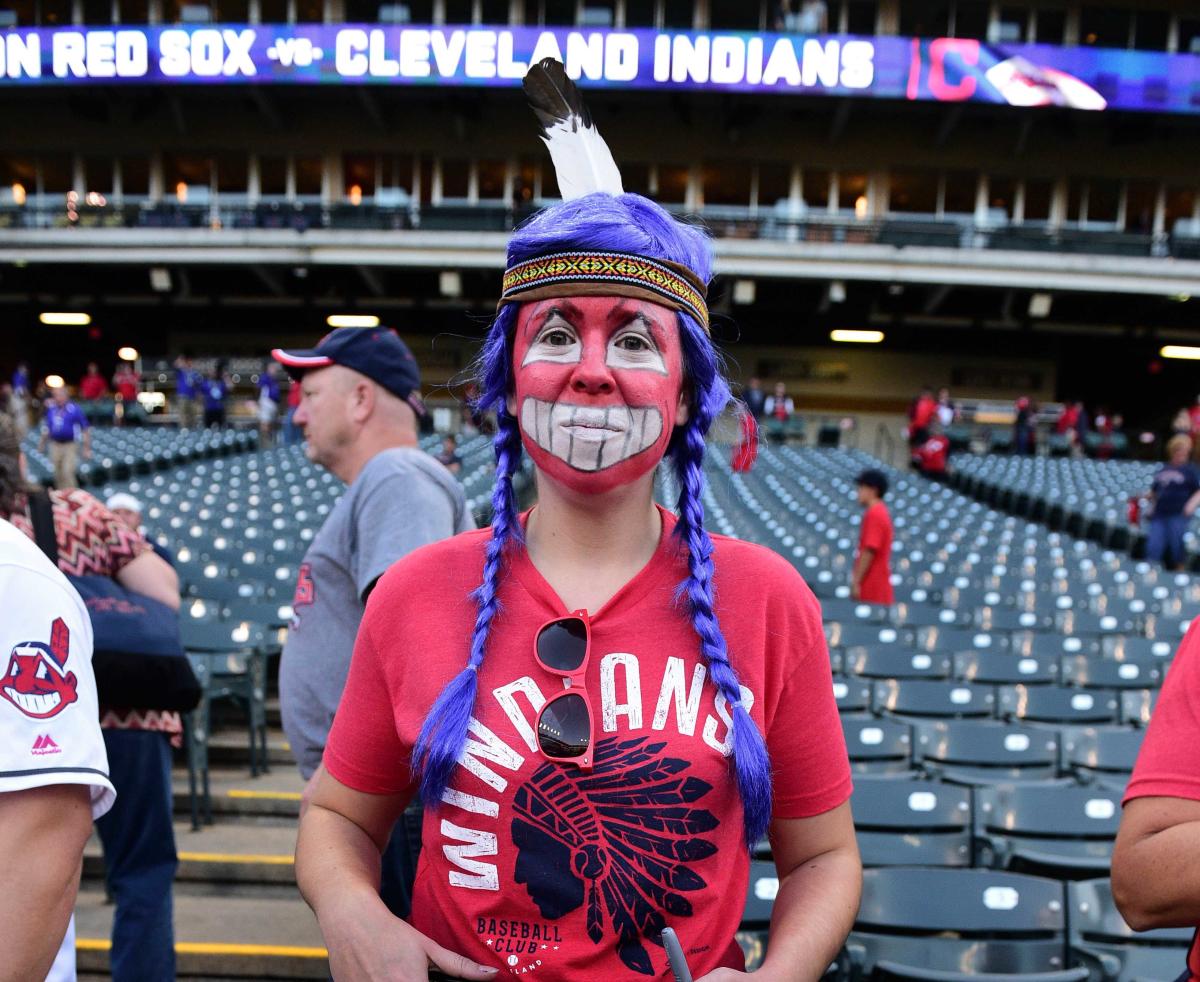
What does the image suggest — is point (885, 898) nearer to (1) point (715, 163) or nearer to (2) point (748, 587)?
(2) point (748, 587)

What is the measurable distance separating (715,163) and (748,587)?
24709 mm

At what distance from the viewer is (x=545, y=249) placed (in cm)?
141

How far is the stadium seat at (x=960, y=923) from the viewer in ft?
9.57

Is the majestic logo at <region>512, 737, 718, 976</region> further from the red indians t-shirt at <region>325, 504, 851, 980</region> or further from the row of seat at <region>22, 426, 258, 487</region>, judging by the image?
the row of seat at <region>22, 426, 258, 487</region>

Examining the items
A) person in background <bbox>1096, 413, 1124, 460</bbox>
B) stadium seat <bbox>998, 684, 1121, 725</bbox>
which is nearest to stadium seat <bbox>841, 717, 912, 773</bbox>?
stadium seat <bbox>998, 684, 1121, 725</bbox>

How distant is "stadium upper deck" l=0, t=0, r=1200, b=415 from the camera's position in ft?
72.2

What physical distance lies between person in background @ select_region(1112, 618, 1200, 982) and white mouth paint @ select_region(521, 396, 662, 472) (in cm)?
81

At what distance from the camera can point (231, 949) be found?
3.65 m

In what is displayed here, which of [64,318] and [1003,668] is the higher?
[64,318]

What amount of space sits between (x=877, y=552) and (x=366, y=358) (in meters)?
5.49

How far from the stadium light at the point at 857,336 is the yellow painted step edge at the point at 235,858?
77.3 ft

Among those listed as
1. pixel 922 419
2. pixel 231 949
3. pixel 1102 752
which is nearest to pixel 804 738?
pixel 231 949

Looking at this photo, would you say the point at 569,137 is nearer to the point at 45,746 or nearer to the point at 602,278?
the point at 602,278

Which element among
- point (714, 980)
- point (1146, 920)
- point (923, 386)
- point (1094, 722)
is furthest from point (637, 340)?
point (923, 386)
